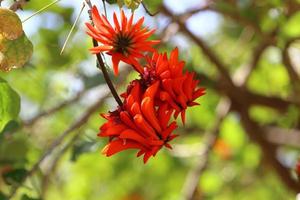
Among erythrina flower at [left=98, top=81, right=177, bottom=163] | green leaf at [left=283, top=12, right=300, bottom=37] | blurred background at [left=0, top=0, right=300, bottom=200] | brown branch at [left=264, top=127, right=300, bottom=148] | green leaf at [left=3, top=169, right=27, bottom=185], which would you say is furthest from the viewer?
brown branch at [left=264, top=127, right=300, bottom=148]

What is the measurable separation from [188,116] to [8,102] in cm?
191

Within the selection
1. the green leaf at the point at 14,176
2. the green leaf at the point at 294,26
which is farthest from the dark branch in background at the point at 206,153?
the green leaf at the point at 14,176

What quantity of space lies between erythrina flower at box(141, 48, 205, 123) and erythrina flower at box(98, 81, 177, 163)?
0.01m

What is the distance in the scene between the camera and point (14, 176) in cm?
153

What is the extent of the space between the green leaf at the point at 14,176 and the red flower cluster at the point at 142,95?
56cm

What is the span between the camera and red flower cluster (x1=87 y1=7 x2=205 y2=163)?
3.15 feet

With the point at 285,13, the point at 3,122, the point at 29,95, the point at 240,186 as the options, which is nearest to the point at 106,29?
the point at 3,122

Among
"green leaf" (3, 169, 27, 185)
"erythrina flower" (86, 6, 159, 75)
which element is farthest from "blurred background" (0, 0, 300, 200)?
"erythrina flower" (86, 6, 159, 75)

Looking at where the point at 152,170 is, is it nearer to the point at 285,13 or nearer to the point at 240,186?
the point at 240,186

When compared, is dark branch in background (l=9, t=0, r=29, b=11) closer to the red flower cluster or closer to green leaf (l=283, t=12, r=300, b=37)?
the red flower cluster

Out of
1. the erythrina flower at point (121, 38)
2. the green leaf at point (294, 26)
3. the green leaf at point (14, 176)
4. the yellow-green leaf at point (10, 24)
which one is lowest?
the green leaf at point (294, 26)

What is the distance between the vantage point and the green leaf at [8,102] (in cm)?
130

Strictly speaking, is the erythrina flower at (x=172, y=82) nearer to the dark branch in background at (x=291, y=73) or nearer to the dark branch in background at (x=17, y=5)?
the dark branch in background at (x=17, y=5)

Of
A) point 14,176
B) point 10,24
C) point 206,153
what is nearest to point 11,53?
point 10,24
